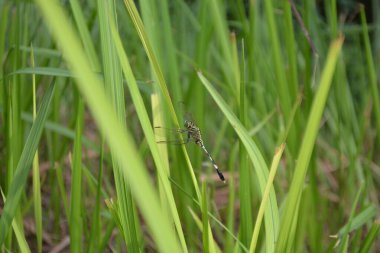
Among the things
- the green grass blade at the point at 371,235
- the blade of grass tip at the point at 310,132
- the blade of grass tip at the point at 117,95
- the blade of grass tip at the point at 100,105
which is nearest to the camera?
the blade of grass tip at the point at 100,105

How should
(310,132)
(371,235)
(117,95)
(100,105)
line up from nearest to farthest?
(100,105) < (310,132) < (117,95) < (371,235)

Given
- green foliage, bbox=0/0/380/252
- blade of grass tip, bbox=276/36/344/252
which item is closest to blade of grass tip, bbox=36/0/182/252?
green foliage, bbox=0/0/380/252

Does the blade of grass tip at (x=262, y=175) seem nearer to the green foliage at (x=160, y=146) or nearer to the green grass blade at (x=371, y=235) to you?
the green foliage at (x=160, y=146)

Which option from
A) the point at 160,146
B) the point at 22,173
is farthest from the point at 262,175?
the point at 22,173

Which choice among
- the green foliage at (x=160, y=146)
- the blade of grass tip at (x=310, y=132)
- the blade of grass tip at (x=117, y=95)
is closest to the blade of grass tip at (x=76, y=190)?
the green foliage at (x=160, y=146)

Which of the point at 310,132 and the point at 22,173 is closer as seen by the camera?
the point at 310,132

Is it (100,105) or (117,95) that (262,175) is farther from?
(100,105)

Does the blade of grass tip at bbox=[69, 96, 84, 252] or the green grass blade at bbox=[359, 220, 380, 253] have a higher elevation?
the blade of grass tip at bbox=[69, 96, 84, 252]

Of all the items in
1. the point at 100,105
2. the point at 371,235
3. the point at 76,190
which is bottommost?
the point at 371,235

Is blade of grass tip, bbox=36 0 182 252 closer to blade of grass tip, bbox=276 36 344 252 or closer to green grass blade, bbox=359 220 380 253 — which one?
blade of grass tip, bbox=276 36 344 252
